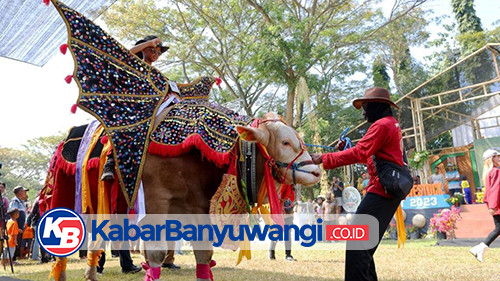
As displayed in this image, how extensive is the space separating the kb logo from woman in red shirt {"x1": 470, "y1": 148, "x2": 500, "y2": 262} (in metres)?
6.01

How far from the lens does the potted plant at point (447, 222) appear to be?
39.7 ft

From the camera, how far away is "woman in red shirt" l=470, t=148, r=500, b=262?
22.7ft

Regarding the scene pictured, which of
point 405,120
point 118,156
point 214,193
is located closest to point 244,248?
point 214,193

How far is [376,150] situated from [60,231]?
3.73 m

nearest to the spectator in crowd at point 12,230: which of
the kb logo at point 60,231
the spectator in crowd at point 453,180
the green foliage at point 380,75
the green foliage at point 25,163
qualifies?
the kb logo at point 60,231

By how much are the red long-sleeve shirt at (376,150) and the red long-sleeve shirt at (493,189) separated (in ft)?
14.4

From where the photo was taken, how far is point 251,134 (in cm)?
381

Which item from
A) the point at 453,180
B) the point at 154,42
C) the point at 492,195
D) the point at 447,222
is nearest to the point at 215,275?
the point at 154,42

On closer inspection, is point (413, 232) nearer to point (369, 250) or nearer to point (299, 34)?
point (299, 34)

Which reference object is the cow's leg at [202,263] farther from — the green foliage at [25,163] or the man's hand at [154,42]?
the green foliage at [25,163]

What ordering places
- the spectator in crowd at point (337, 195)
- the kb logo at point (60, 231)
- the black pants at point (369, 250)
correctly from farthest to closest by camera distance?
the spectator in crowd at point (337, 195), the kb logo at point (60, 231), the black pants at point (369, 250)

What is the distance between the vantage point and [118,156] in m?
3.92

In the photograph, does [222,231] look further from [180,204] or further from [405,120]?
[405,120]

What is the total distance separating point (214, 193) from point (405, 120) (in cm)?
1688
